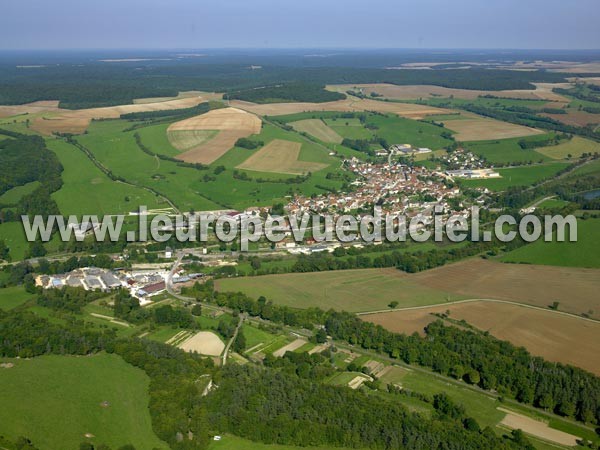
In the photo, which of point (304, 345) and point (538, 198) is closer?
point (304, 345)

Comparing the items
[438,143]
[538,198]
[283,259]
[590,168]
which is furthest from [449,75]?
[283,259]

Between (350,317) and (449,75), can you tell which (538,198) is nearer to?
(350,317)

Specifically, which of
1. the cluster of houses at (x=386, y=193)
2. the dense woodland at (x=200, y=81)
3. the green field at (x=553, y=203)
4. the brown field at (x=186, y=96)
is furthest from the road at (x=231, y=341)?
the brown field at (x=186, y=96)

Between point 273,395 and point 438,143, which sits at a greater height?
point 438,143

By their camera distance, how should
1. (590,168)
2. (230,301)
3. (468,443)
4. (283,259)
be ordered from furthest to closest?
(590,168), (283,259), (230,301), (468,443)

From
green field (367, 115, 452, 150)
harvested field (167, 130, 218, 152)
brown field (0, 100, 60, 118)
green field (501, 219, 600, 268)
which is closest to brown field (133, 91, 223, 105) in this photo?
brown field (0, 100, 60, 118)

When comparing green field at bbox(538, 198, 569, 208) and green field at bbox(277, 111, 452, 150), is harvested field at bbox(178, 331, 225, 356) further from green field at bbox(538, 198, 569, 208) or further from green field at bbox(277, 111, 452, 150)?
green field at bbox(277, 111, 452, 150)

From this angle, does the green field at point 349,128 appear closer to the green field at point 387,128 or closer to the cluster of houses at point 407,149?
the green field at point 387,128

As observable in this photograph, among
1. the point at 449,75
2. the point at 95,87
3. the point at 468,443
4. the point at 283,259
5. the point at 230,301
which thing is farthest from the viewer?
the point at 449,75
